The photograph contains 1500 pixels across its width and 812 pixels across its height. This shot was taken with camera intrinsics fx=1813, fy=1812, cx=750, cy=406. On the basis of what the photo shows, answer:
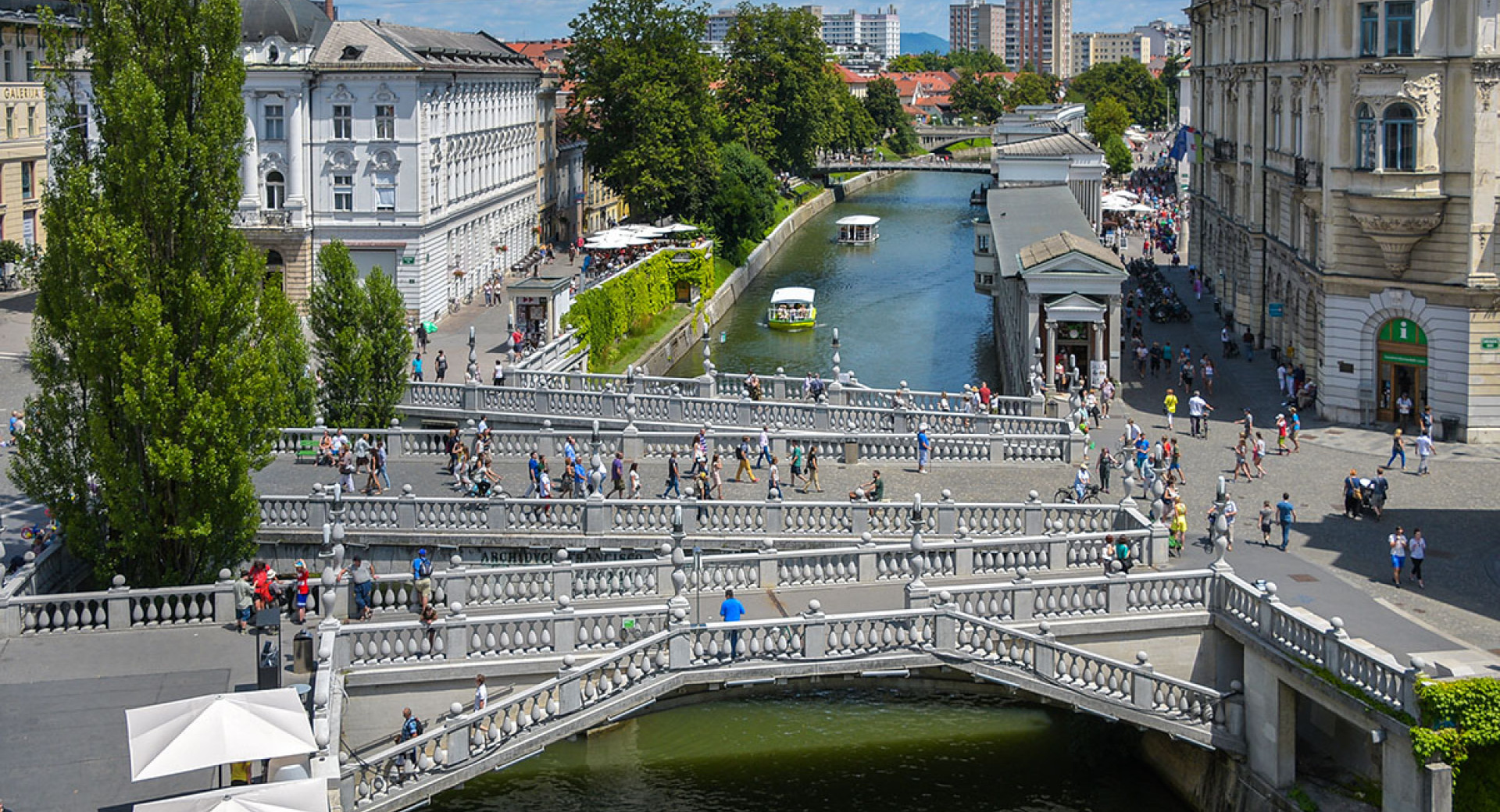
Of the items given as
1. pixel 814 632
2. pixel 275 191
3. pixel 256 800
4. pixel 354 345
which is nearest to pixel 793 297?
pixel 275 191

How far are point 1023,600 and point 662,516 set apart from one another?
8.23 meters

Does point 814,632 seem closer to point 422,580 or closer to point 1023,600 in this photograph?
point 1023,600

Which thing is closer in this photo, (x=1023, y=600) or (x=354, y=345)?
(x=1023, y=600)

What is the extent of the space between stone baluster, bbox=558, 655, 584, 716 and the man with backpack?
3.39 meters

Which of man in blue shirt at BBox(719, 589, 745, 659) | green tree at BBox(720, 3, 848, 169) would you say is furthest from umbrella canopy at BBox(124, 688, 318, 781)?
green tree at BBox(720, 3, 848, 169)

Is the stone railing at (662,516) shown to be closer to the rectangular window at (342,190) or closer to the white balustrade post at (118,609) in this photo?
the white balustrade post at (118,609)

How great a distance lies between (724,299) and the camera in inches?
3775

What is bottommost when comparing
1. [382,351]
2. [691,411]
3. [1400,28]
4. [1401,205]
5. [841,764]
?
[841,764]

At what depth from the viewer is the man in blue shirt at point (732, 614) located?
28.0 meters

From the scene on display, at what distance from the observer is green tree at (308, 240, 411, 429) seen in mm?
44219

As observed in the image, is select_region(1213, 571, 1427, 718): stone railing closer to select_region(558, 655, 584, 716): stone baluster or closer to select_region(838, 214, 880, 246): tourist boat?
select_region(558, 655, 584, 716): stone baluster

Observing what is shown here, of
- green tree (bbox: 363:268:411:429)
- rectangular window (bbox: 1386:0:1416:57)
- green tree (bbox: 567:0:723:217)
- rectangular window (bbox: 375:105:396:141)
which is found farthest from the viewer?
green tree (bbox: 567:0:723:217)

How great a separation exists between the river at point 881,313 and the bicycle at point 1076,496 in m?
30.6

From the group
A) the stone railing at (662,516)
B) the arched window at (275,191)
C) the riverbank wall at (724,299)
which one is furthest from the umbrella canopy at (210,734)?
the arched window at (275,191)
